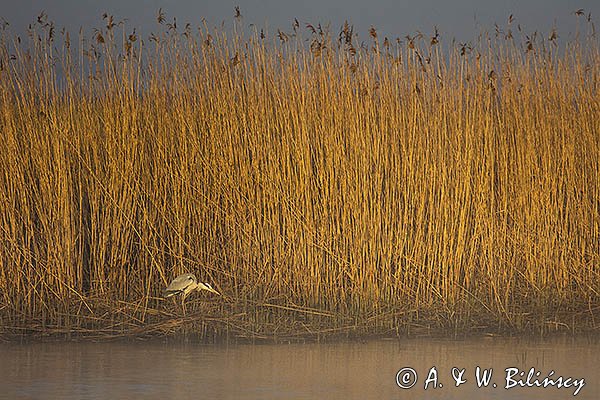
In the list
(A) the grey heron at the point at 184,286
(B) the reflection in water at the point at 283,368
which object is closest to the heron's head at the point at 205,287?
(A) the grey heron at the point at 184,286

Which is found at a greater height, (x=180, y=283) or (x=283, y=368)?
(x=180, y=283)

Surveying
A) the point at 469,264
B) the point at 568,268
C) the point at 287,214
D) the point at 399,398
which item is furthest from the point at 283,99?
the point at 399,398

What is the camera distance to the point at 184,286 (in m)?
4.87

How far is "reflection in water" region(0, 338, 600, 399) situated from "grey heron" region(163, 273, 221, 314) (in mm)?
285

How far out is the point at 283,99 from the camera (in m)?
5.20

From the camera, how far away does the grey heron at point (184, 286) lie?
15.9ft

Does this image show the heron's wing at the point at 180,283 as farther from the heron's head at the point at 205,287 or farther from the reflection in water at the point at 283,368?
the reflection in water at the point at 283,368

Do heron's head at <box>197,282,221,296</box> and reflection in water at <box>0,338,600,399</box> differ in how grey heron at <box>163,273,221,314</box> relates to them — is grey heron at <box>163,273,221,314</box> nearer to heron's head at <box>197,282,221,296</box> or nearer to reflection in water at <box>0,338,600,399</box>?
heron's head at <box>197,282,221,296</box>

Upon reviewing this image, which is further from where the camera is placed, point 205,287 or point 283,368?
point 205,287

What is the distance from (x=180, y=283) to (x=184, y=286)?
0.08 ft

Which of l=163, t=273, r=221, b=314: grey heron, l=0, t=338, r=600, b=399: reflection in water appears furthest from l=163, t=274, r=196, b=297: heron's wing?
l=0, t=338, r=600, b=399: reflection in water

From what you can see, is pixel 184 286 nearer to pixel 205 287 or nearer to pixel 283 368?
pixel 205 287

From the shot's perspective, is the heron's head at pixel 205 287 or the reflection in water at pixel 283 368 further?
the heron's head at pixel 205 287

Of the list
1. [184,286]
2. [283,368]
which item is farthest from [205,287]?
[283,368]
